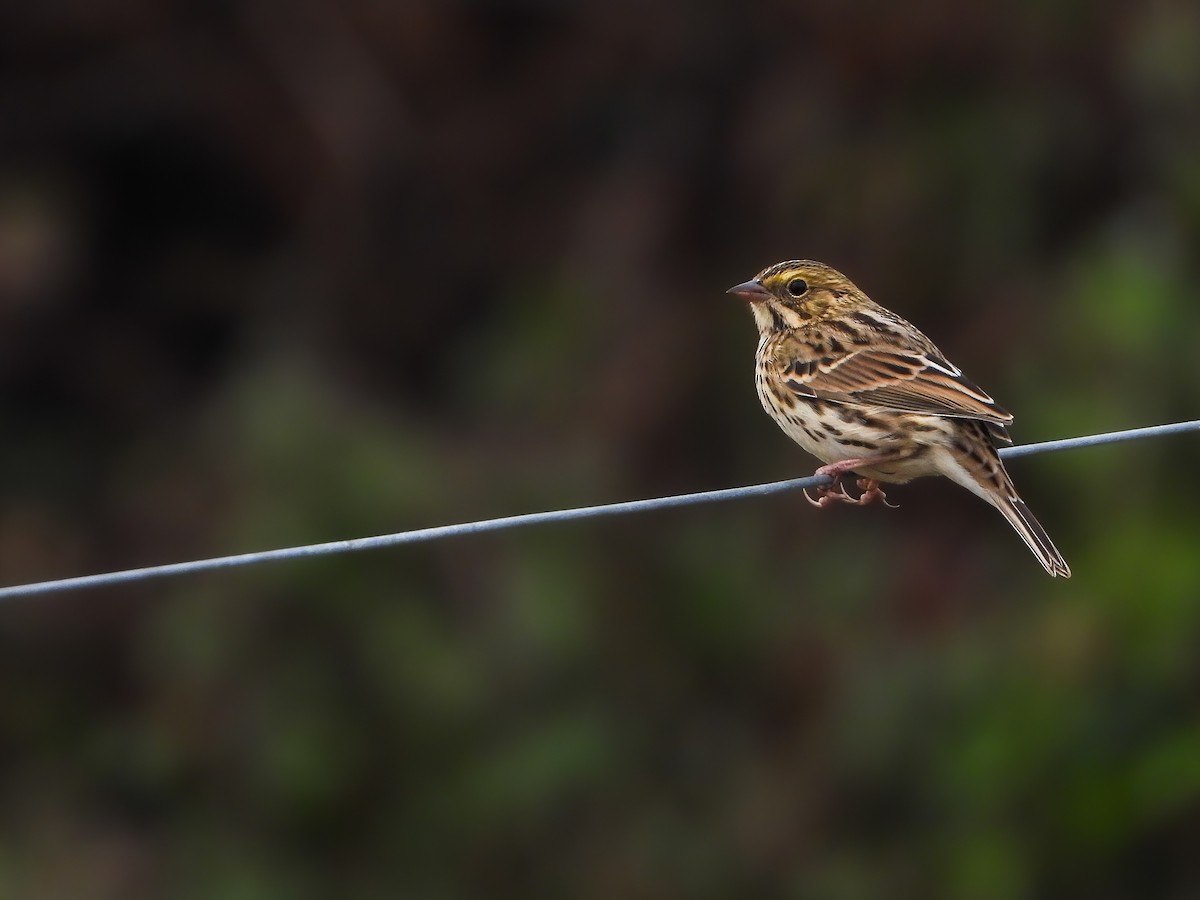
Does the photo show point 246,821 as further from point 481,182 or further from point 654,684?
point 481,182

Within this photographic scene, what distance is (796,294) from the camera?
684cm

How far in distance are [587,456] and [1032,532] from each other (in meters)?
4.16

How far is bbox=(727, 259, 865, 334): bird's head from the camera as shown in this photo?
680 cm

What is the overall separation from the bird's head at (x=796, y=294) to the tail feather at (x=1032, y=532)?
104cm

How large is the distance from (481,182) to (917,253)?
2719 mm

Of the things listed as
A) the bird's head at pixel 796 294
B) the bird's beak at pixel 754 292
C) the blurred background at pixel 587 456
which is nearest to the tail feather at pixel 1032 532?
the bird's head at pixel 796 294

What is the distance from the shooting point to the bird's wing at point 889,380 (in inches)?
235

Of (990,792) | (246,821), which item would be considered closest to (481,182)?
(246,821)

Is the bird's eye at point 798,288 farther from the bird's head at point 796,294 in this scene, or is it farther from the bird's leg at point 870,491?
the bird's leg at point 870,491

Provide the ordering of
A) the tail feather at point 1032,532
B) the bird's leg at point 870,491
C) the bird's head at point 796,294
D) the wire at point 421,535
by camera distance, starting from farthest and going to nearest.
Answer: the bird's head at point 796,294 < the bird's leg at point 870,491 < the tail feather at point 1032,532 < the wire at point 421,535

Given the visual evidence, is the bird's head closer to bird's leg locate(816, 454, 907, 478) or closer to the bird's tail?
bird's leg locate(816, 454, 907, 478)

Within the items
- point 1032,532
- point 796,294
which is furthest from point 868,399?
point 796,294

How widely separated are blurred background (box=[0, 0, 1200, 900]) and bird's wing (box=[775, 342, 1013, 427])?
7.21 ft

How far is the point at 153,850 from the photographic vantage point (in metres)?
9.61
